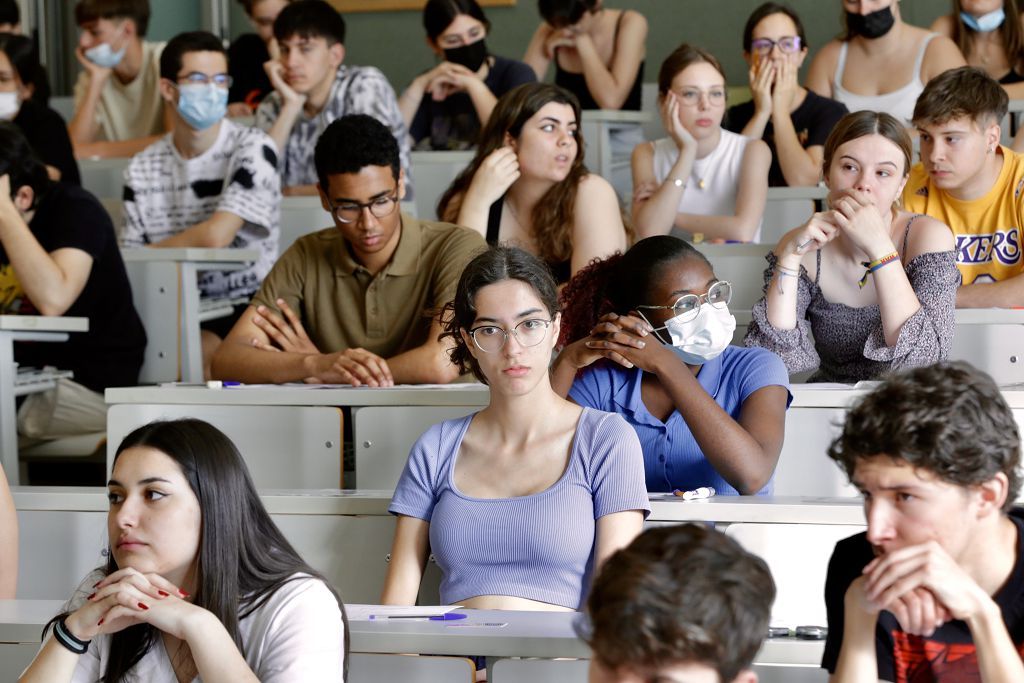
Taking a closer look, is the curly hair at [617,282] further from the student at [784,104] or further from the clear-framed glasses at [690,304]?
the student at [784,104]

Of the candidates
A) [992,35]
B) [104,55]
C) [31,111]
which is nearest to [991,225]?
[992,35]

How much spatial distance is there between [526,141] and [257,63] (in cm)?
289

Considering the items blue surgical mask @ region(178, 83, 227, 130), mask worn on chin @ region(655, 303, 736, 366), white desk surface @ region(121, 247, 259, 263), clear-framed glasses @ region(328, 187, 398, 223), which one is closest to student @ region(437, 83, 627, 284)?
clear-framed glasses @ region(328, 187, 398, 223)

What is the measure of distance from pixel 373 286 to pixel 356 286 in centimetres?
7

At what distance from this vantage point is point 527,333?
2.23 meters

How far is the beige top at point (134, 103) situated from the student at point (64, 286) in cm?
207

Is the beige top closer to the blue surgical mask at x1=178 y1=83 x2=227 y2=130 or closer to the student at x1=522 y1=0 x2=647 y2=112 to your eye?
the blue surgical mask at x1=178 y1=83 x2=227 y2=130

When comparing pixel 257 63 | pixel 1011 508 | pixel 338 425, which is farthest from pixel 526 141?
pixel 257 63

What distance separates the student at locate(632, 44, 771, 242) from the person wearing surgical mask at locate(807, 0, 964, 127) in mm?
707

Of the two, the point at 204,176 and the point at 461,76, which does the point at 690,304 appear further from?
the point at 461,76

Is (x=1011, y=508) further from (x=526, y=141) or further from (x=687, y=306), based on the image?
(x=526, y=141)

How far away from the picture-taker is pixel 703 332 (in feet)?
7.90

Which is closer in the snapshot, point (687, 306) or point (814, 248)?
point (687, 306)

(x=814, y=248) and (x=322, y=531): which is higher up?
(x=814, y=248)
